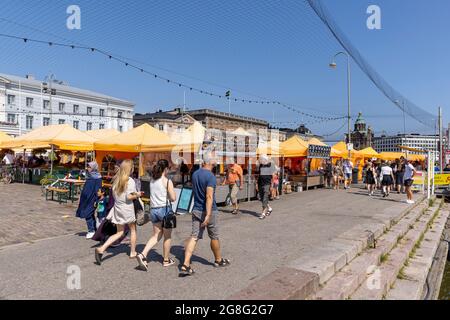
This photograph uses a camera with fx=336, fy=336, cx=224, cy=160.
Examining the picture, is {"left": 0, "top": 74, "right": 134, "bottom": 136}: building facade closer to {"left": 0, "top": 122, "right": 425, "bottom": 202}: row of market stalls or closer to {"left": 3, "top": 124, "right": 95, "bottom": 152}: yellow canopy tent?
{"left": 3, "top": 124, "right": 95, "bottom": 152}: yellow canopy tent

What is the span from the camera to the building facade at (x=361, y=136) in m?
65.9

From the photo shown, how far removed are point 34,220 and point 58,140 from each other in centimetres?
783

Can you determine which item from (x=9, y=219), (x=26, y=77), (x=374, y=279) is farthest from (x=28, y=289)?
(x=26, y=77)

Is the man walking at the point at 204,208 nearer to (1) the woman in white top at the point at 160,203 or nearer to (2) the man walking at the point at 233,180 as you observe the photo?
(1) the woman in white top at the point at 160,203

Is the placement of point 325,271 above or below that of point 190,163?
below

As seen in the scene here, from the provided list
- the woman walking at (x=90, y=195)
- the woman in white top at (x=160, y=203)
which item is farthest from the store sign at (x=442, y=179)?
the woman walking at (x=90, y=195)

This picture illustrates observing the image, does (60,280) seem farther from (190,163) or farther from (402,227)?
(190,163)

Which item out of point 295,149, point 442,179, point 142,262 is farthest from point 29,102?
point 142,262

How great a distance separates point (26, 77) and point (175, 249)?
63.5 meters

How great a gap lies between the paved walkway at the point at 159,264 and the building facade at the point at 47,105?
3744 cm

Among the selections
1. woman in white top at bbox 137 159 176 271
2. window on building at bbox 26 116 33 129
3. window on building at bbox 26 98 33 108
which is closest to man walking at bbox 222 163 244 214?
woman in white top at bbox 137 159 176 271

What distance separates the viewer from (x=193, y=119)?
79250 millimetres

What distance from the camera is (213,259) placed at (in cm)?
564

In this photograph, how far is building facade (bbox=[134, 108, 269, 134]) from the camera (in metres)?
70.1
